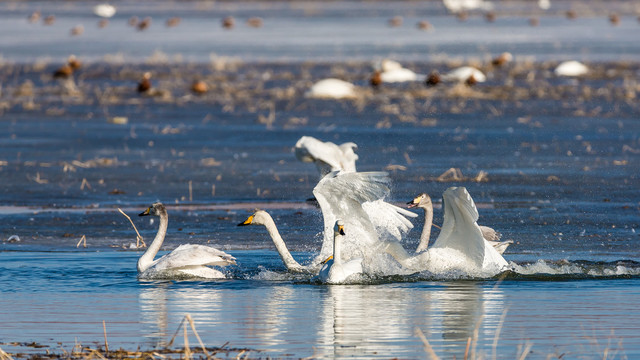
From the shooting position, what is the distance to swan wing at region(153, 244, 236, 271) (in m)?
9.80

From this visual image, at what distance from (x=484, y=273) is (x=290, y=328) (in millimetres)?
2533

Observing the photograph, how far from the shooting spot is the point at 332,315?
27.0 feet

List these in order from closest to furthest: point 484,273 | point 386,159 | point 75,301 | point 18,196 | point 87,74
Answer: point 75,301
point 484,273
point 18,196
point 386,159
point 87,74

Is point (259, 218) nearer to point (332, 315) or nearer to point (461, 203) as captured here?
point (461, 203)

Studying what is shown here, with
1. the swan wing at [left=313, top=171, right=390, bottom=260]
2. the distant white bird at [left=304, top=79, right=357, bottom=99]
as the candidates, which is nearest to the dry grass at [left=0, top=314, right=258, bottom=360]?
the swan wing at [left=313, top=171, right=390, bottom=260]

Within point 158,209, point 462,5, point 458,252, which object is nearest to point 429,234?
point 458,252

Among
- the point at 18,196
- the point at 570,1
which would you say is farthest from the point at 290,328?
the point at 570,1

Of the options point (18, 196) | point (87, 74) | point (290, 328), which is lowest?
point (290, 328)

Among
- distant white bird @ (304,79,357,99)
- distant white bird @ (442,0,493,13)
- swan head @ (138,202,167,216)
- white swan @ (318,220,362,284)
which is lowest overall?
white swan @ (318,220,362,284)

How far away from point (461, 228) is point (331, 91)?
54.4 feet

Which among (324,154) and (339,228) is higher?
(324,154)

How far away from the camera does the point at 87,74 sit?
33.0 metres

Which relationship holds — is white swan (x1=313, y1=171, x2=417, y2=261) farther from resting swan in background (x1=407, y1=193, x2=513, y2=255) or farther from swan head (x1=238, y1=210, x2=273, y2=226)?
swan head (x1=238, y1=210, x2=273, y2=226)

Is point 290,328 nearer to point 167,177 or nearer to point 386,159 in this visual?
point 167,177
